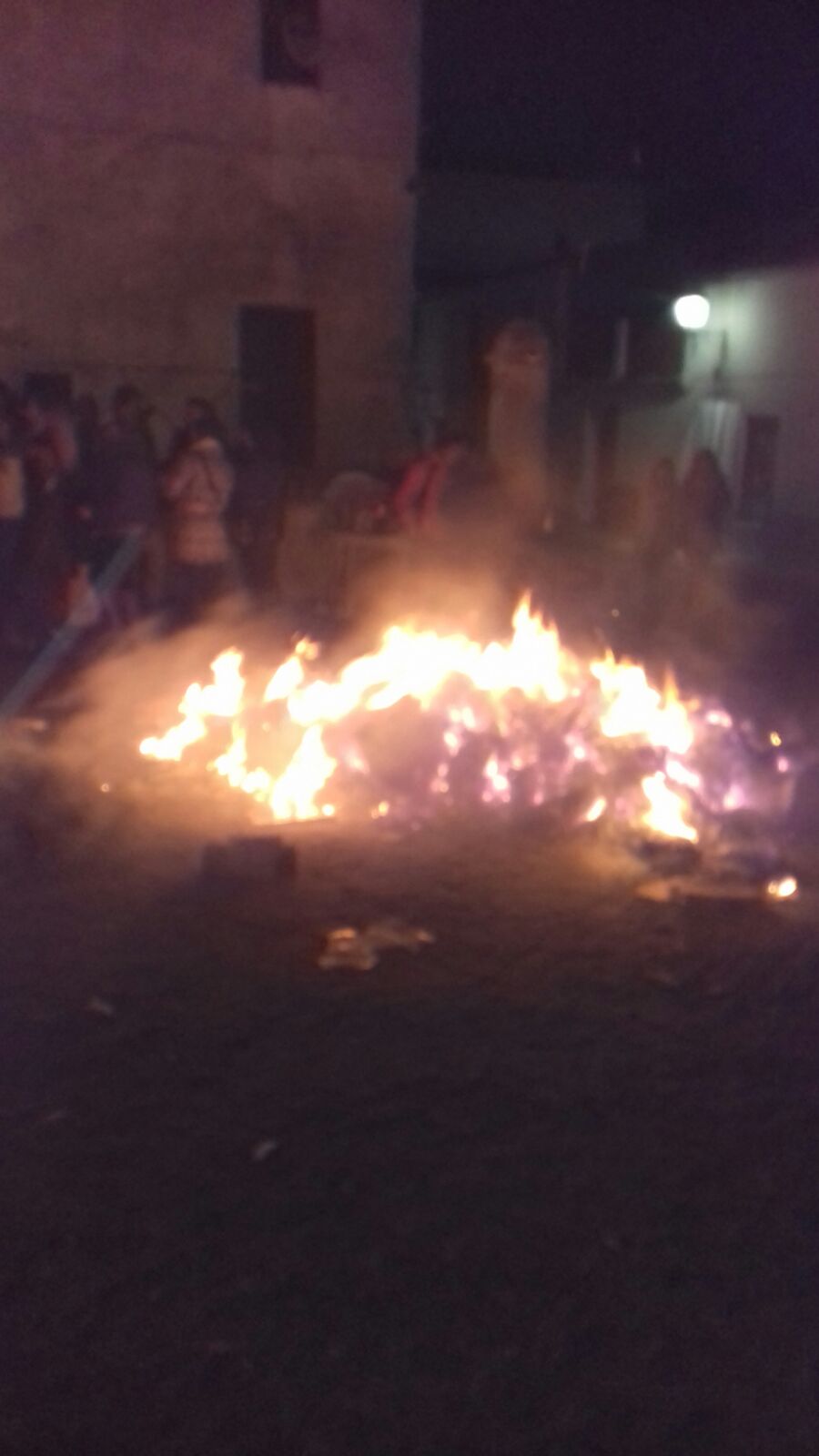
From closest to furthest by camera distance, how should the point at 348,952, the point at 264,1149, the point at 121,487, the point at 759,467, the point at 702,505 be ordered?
the point at 264,1149
the point at 348,952
the point at 121,487
the point at 702,505
the point at 759,467

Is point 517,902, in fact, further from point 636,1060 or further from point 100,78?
point 100,78

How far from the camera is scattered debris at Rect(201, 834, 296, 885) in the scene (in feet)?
23.3

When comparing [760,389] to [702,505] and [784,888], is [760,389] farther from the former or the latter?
[784,888]

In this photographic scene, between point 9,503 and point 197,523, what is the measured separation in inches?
55.0

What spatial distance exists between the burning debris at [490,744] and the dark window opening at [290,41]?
1167cm

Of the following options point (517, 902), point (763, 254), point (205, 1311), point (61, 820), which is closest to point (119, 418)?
point (61, 820)

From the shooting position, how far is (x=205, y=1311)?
3.83 m

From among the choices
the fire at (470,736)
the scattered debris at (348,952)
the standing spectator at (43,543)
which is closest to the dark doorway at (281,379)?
the standing spectator at (43,543)

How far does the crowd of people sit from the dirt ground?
542cm

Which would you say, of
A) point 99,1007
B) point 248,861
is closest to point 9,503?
point 248,861

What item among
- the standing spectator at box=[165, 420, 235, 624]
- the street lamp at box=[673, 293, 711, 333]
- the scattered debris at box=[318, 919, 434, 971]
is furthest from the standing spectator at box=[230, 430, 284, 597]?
the street lamp at box=[673, 293, 711, 333]

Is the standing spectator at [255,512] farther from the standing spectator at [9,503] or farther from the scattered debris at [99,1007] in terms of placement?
the scattered debris at [99,1007]

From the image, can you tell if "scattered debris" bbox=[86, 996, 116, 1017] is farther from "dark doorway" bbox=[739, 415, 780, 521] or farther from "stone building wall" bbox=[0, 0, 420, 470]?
"dark doorway" bbox=[739, 415, 780, 521]

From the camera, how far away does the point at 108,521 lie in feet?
40.2
